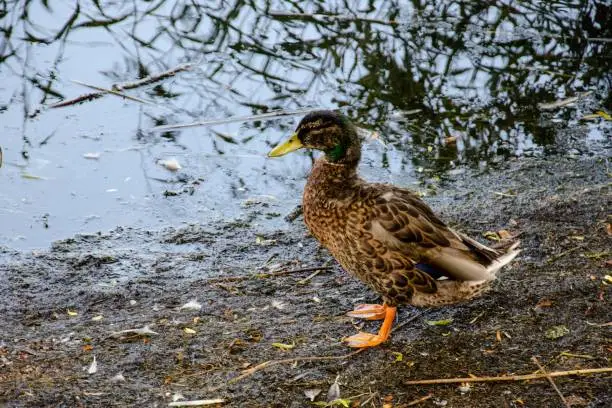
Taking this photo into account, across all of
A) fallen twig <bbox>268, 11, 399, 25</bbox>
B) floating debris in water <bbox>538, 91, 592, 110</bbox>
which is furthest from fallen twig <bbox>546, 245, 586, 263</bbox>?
fallen twig <bbox>268, 11, 399, 25</bbox>

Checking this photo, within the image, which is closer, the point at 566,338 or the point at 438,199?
the point at 566,338

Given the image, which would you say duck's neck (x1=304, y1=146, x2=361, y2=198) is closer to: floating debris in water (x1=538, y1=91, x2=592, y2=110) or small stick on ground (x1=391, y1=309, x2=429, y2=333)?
small stick on ground (x1=391, y1=309, x2=429, y2=333)

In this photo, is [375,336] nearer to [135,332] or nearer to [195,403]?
[195,403]

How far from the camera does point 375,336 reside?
4.17m

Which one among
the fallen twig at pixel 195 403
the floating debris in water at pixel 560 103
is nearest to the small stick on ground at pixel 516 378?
the fallen twig at pixel 195 403

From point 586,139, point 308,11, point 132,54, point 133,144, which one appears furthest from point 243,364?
point 308,11

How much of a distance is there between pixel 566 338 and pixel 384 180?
6.80ft

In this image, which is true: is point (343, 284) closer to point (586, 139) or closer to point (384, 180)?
point (384, 180)

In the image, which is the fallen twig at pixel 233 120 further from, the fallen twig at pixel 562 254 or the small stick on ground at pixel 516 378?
the small stick on ground at pixel 516 378

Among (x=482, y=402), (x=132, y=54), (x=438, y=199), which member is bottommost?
(x=482, y=402)

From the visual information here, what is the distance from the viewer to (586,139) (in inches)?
253

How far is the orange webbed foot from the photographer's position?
4.40 meters

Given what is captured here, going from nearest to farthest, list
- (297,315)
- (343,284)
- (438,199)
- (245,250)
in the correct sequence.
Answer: (297,315) < (343,284) < (245,250) < (438,199)

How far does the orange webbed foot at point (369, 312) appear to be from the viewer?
4.40 metres
